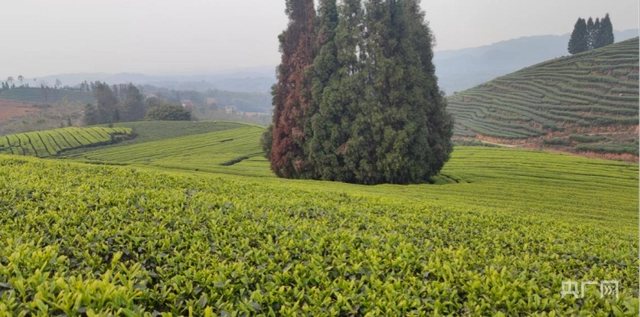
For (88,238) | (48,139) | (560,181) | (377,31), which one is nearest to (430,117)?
(377,31)

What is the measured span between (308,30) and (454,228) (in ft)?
50.7

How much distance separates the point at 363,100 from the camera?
17188 millimetres

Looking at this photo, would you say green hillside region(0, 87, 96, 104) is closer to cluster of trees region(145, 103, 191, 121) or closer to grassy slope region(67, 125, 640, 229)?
cluster of trees region(145, 103, 191, 121)

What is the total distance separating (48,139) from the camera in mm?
41594

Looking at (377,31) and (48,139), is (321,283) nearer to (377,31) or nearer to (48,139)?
(377,31)

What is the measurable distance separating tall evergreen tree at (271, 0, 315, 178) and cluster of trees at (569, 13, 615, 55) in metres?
62.5

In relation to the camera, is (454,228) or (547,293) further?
(454,228)

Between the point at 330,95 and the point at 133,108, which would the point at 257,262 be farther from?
the point at 133,108

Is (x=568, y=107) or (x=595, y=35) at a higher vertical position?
(x=595, y=35)

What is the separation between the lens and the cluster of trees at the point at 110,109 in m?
63.9

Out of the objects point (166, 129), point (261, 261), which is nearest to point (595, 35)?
point (166, 129)

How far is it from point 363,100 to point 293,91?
395 centimetres

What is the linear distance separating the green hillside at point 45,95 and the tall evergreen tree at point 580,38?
114 m

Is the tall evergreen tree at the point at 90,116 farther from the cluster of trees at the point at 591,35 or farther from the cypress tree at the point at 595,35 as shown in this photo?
the cypress tree at the point at 595,35
